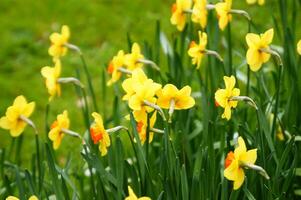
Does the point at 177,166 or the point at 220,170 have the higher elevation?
the point at 177,166

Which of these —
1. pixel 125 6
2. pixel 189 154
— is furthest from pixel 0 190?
pixel 125 6

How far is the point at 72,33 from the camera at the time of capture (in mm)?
5352

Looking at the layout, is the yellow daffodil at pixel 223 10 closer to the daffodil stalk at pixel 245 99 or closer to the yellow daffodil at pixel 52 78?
the daffodil stalk at pixel 245 99

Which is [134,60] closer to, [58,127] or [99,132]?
[58,127]

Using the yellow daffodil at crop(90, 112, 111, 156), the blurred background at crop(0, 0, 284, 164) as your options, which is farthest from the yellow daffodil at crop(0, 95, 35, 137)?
→ the blurred background at crop(0, 0, 284, 164)

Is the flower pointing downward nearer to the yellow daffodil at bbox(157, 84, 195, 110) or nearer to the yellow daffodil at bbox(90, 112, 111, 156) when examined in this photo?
the yellow daffodil at bbox(157, 84, 195, 110)

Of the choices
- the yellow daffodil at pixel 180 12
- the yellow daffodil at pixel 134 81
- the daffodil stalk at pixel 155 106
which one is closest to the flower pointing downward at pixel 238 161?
the daffodil stalk at pixel 155 106

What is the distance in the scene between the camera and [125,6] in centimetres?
568

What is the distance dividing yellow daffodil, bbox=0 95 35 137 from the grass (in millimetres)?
163

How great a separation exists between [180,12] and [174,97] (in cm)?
79

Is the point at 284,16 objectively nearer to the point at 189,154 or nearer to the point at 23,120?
the point at 189,154

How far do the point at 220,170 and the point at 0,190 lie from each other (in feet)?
3.28

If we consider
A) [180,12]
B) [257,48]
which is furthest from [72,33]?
[257,48]

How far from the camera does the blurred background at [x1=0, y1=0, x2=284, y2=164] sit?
4594 mm
